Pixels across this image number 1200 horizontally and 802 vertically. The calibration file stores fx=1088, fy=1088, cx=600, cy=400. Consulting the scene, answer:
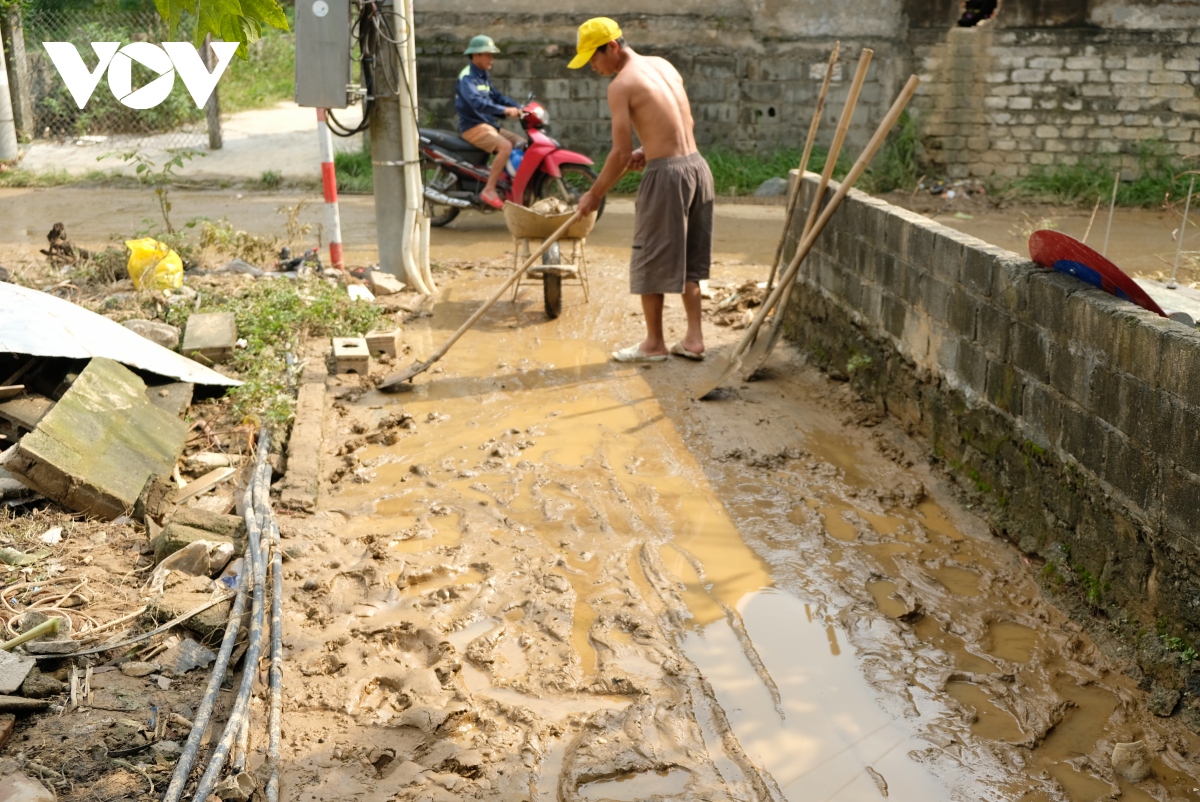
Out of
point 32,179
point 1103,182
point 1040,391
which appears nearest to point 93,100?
point 32,179

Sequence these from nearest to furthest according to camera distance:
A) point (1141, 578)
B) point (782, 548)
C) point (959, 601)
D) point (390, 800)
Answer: point (390, 800), point (1141, 578), point (959, 601), point (782, 548)

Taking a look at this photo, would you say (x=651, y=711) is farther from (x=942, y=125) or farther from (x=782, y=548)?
(x=942, y=125)

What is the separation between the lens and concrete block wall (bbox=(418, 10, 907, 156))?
1255cm

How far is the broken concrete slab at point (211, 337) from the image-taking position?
Answer: 20.5 feet

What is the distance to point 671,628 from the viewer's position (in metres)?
3.84

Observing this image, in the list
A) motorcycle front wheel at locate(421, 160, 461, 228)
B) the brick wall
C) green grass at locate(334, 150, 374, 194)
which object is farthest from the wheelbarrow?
the brick wall

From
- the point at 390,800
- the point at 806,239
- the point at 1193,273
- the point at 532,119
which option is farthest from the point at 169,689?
the point at 1193,273

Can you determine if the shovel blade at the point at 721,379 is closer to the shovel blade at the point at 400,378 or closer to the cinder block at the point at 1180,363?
the shovel blade at the point at 400,378

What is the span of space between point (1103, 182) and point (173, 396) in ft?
34.4

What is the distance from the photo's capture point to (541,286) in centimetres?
853

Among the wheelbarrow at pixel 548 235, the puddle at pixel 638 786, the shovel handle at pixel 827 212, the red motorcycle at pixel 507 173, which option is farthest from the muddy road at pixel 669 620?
the red motorcycle at pixel 507 173

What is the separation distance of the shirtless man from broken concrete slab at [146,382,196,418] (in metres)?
2.53

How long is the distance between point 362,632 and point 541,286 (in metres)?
5.06

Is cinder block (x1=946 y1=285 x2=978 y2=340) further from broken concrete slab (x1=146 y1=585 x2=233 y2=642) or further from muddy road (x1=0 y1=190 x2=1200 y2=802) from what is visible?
broken concrete slab (x1=146 y1=585 x2=233 y2=642)
